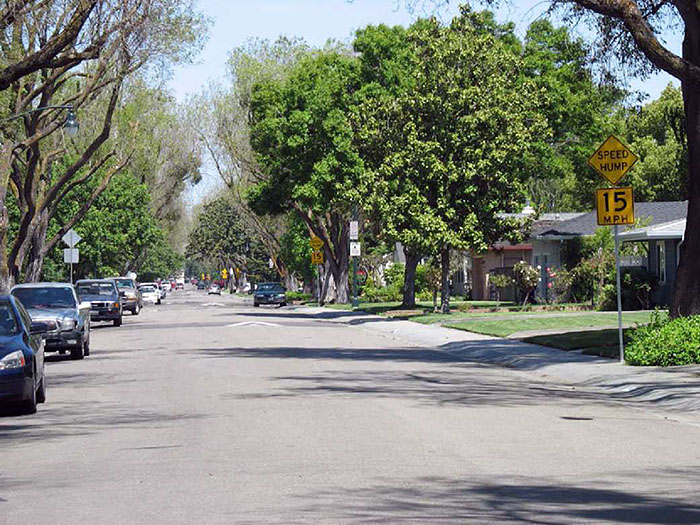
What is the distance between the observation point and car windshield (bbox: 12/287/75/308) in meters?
26.4

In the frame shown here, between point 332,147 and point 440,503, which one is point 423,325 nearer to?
point 332,147

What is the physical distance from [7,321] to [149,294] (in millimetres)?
73753

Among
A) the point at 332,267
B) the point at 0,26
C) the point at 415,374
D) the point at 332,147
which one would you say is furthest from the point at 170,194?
the point at 415,374

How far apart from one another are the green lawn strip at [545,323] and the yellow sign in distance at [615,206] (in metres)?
10.5

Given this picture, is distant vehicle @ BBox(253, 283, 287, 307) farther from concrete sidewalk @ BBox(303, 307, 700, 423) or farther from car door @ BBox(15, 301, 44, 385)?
car door @ BBox(15, 301, 44, 385)

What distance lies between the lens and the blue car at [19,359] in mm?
14508

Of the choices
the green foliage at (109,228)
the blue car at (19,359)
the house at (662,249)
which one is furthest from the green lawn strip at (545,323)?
the green foliage at (109,228)

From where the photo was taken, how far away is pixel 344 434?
40.9 ft

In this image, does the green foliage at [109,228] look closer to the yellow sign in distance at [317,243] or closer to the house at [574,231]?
the yellow sign in distance at [317,243]

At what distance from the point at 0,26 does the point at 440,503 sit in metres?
19.0

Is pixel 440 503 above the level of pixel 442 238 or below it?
below

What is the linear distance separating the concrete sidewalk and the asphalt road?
657mm

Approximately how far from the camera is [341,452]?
441 inches

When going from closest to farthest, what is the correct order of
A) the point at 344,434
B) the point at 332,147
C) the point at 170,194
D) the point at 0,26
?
the point at 344,434
the point at 0,26
the point at 332,147
the point at 170,194
